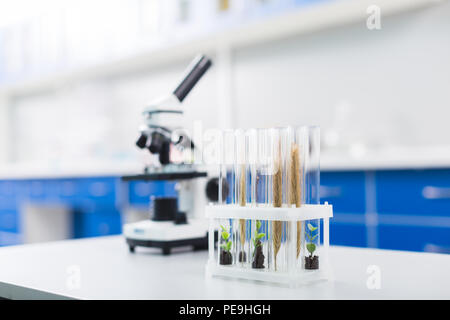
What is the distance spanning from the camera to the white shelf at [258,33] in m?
2.68

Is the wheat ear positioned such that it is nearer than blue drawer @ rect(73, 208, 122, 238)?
Yes

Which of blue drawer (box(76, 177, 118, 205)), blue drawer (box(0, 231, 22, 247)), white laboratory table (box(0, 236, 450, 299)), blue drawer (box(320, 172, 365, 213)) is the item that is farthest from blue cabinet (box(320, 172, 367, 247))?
blue drawer (box(0, 231, 22, 247))

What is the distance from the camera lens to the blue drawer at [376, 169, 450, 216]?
2186 mm

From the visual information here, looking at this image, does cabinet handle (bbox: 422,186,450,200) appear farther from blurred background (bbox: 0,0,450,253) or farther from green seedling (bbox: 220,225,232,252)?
green seedling (bbox: 220,225,232,252)

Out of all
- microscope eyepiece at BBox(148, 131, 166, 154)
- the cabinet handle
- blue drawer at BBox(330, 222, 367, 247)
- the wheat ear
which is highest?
microscope eyepiece at BBox(148, 131, 166, 154)

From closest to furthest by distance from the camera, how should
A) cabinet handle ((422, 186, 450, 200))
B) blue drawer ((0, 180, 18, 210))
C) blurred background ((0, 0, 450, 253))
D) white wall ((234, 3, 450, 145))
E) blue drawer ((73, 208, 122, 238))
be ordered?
1. cabinet handle ((422, 186, 450, 200))
2. blurred background ((0, 0, 450, 253))
3. white wall ((234, 3, 450, 145))
4. blue drawer ((73, 208, 122, 238))
5. blue drawer ((0, 180, 18, 210))

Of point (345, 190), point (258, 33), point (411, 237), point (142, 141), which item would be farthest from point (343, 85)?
point (142, 141)

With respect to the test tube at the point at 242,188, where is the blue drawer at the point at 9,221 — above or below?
below

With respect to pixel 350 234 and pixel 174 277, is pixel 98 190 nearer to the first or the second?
pixel 350 234

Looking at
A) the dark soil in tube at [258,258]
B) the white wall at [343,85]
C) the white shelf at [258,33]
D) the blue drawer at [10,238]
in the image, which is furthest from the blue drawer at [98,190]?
the dark soil in tube at [258,258]

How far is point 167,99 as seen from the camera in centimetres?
109

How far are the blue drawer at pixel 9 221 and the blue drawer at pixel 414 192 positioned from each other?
2.92 m

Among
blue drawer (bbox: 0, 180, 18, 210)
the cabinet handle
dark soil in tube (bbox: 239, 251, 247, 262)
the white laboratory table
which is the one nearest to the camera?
the white laboratory table

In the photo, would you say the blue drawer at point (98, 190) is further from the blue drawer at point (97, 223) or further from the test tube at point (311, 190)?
the test tube at point (311, 190)
